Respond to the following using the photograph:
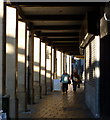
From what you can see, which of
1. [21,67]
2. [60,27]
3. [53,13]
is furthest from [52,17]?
[60,27]

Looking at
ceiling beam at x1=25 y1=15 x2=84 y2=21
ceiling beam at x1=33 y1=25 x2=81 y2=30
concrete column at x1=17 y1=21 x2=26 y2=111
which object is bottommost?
concrete column at x1=17 y1=21 x2=26 y2=111

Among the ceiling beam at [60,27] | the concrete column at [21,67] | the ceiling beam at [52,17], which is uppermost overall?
the ceiling beam at [60,27]

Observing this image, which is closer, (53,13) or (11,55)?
(11,55)

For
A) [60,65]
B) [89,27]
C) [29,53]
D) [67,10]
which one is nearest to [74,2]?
[89,27]

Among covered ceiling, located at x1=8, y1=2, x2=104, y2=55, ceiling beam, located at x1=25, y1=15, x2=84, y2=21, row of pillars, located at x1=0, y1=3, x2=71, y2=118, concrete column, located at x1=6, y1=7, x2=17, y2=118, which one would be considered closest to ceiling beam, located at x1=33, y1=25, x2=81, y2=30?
covered ceiling, located at x1=8, y1=2, x2=104, y2=55

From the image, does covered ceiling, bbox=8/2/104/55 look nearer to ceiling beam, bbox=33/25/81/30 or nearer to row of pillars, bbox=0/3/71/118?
ceiling beam, bbox=33/25/81/30

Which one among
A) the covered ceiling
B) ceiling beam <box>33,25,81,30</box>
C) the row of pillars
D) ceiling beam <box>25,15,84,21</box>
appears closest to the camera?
the row of pillars

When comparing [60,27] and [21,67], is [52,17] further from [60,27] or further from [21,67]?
[60,27]

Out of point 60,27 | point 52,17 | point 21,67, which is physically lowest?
point 21,67

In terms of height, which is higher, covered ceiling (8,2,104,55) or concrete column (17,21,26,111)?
covered ceiling (8,2,104,55)

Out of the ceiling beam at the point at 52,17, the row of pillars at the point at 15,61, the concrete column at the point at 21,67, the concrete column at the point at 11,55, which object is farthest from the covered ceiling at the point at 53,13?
the concrete column at the point at 21,67

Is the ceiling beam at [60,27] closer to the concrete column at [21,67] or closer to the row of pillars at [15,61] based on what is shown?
the row of pillars at [15,61]

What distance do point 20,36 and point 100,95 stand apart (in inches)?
184

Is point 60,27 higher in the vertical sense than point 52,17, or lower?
higher
